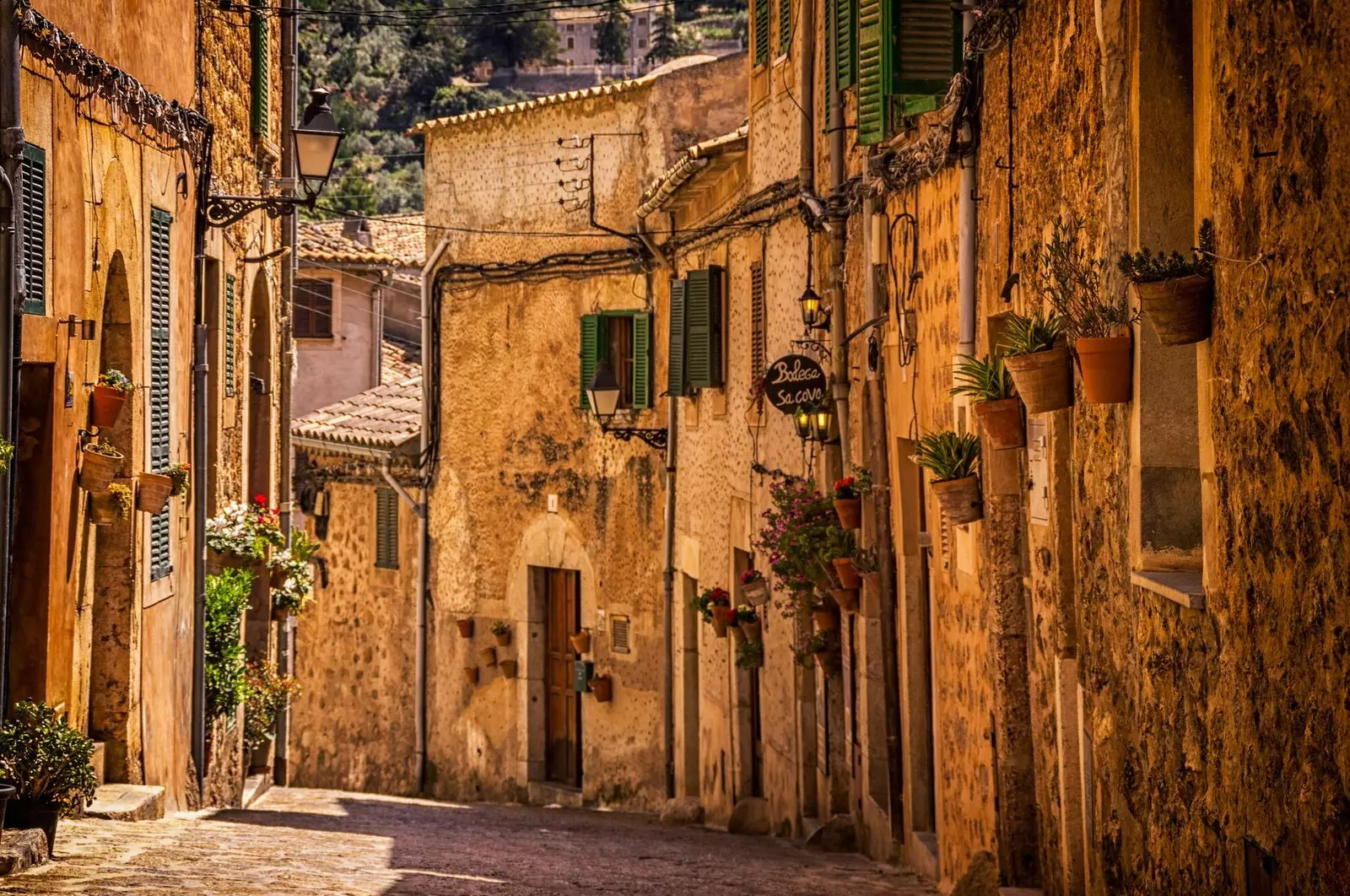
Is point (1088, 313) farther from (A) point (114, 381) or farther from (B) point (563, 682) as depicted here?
(B) point (563, 682)

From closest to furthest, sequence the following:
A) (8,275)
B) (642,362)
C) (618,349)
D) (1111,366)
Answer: (1111,366) → (8,275) → (642,362) → (618,349)

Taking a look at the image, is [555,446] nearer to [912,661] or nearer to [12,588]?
[912,661]

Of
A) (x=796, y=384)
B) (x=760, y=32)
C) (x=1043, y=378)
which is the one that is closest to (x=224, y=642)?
(x=796, y=384)

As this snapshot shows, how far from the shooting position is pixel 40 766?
8.07m

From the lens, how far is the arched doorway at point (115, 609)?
10.7 m

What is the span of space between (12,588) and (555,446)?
42.1 feet

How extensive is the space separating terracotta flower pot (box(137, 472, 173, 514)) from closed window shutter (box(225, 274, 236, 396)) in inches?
157

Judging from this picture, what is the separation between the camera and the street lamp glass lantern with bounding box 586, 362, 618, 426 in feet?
63.5

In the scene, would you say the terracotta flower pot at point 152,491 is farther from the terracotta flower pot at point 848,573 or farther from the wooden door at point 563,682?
the wooden door at point 563,682

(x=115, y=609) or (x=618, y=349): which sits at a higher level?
(x=618, y=349)

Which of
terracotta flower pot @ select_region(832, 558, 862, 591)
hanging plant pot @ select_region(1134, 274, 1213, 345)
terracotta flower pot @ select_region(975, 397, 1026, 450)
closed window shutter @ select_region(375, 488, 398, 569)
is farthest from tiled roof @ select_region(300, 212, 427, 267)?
hanging plant pot @ select_region(1134, 274, 1213, 345)

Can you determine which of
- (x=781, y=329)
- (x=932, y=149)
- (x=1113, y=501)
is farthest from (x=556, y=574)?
(x=1113, y=501)

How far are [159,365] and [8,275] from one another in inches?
152

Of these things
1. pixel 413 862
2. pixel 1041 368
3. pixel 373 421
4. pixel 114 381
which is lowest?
pixel 413 862
